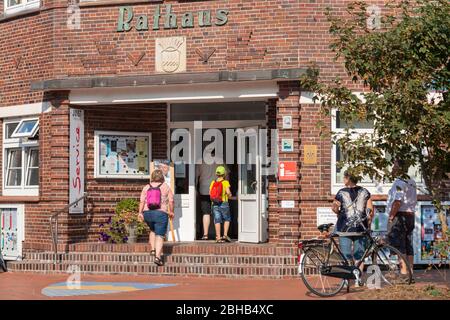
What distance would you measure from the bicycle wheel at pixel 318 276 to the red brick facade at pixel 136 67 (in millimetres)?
3645

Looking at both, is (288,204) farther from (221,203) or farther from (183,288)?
(183,288)

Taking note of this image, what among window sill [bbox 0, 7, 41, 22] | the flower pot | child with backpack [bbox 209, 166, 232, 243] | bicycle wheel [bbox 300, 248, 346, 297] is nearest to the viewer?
bicycle wheel [bbox 300, 248, 346, 297]

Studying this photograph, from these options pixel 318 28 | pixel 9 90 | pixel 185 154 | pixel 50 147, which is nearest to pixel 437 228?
pixel 318 28

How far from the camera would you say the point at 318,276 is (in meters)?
13.2

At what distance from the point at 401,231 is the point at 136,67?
630 cm

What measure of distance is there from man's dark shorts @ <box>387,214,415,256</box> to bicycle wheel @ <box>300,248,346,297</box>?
1621mm

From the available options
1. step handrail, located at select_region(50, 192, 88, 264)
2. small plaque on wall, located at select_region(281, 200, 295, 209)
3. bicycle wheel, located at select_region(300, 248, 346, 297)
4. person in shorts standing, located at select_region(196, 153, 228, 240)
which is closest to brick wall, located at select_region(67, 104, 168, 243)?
step handrail, located at select_region(50, 192, 88, 264)

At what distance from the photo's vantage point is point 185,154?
19828 millimetres

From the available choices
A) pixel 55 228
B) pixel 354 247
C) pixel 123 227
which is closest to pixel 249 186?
pixel 123 227

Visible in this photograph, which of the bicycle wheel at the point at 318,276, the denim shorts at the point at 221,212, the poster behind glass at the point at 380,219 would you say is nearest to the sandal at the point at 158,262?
the denim shorts at the point at 221,212

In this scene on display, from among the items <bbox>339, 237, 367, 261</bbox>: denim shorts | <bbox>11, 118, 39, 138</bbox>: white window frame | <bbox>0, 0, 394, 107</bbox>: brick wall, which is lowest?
<bbox>339, 237, 367, 261</bbox>: denim shorts

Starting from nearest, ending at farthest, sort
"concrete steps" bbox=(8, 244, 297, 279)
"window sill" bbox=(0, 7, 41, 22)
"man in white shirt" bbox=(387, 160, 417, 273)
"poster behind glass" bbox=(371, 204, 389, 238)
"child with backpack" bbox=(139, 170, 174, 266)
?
1. "man in white shirt" bbox=(387, 160, 417, 273)
2. "concrete steps" bbox=(8, 244, 297, 279)
3. "child with backpack" bbox=(139, 170, 174, 266)
4. "poster behind glass" bbox=(371, 204, 389, 238)
5. "window sill" bbox=(0, 7, 41, 22)

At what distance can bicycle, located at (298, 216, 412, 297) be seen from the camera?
43.2 feet

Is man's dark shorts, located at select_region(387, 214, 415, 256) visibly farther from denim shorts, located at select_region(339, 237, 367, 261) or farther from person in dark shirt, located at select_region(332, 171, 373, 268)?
denim shorts, located at select_region(339, 237, 367, 261)
